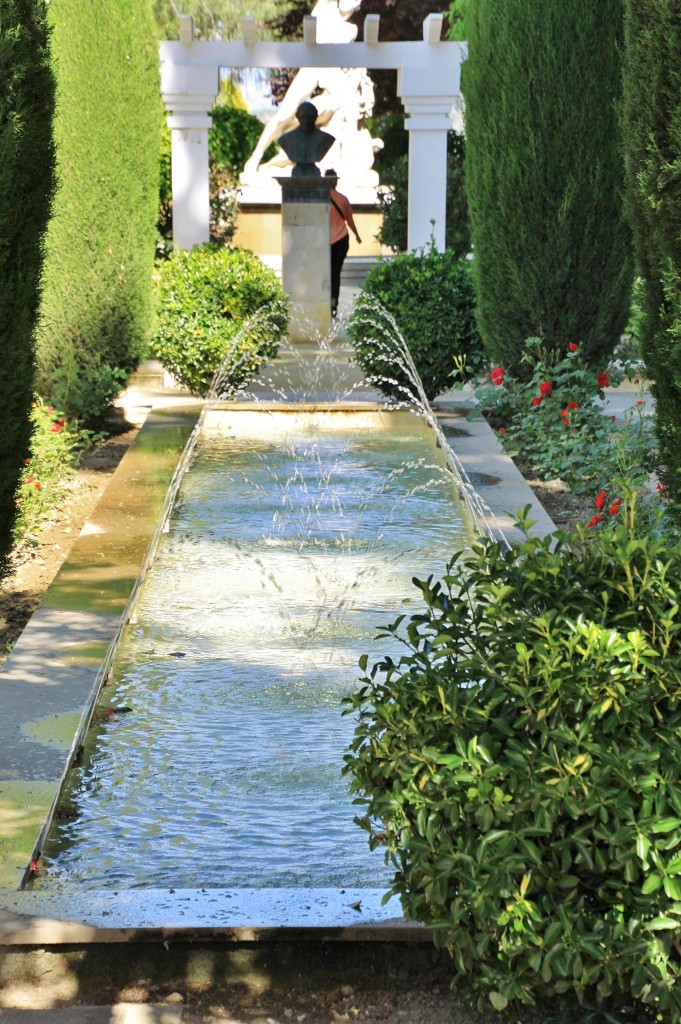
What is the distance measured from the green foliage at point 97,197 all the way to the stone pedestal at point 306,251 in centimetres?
423

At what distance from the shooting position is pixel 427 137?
14156mm

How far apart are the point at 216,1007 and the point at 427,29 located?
12.5 metres

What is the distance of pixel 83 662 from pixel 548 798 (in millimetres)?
2633

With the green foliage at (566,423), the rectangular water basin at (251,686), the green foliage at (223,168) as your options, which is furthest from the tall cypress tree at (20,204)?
the green foliage at (223,168)

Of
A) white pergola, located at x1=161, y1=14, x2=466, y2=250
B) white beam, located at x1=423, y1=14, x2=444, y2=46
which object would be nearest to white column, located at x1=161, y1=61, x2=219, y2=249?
white pergola, located at x1=161, y1=14, x2=466, y2=250

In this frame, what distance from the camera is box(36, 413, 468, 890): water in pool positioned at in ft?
11.5

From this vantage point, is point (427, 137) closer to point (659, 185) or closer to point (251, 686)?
point (659, 185)

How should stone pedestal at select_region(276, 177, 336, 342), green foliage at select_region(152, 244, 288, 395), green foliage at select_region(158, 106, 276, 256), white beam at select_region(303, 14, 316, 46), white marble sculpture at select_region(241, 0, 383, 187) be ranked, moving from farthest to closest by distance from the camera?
white marble sculpture at select_region(241, 0, 383, 187), green foliage at select_region(158, 106, 276, 256), stone pedestal at select_region(276, 177, 336, 342), white beam at select_region(303, 14, 316, 46), green foliage at select_region(152, 244, 288, 395)

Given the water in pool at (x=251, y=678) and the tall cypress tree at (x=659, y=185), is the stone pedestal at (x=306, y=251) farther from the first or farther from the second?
the tall cypress tree at (x=659, y=185)

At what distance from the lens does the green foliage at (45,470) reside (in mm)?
6934

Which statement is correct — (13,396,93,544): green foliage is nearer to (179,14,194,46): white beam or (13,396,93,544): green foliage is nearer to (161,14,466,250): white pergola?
(161,14,466,250): white pergola

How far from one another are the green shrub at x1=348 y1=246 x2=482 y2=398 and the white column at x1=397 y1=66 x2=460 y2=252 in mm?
3592

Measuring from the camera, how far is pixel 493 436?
9.20m

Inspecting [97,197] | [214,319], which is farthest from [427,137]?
[97,197]
